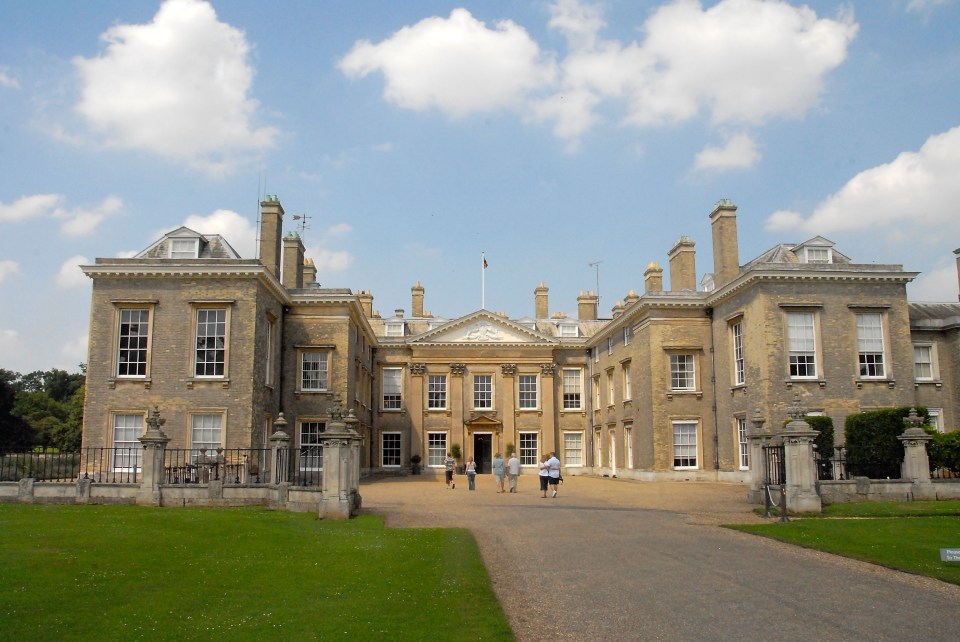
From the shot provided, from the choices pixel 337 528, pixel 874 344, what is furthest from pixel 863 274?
pixel 337 528

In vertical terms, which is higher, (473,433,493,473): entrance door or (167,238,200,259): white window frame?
(167,238,200,259): white window frame

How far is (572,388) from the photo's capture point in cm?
4475

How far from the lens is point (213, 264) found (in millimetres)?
26266

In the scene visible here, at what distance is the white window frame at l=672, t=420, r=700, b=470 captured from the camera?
3222 cm

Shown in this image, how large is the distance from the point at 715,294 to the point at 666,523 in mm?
16364

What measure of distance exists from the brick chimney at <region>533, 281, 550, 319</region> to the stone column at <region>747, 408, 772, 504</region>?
99.6 feet

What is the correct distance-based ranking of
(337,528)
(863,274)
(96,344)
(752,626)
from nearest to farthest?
(752,626), (337,528), (96,344), (863,274)

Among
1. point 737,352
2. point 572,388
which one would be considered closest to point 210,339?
point 737,352

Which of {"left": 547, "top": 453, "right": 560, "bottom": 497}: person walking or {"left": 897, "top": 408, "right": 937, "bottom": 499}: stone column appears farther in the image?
{"left": 547, "top": 453, "right": 560, "bottom": 497}: person walking

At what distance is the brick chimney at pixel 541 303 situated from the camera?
165ft

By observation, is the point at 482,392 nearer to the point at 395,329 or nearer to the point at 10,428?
the point at 395,329

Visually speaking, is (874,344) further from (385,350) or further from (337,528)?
(385,350)

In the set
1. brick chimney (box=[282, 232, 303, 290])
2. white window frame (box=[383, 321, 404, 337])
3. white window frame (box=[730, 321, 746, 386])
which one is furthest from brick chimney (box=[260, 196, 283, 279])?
white window frame (box=[730, 321, 746, 386])

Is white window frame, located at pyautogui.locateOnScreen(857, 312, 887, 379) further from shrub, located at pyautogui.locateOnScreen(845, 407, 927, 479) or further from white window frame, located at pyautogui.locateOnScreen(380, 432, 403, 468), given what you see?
white window frame, located at pyautogui.locateOnScreen(380, 432, 403, 468)
